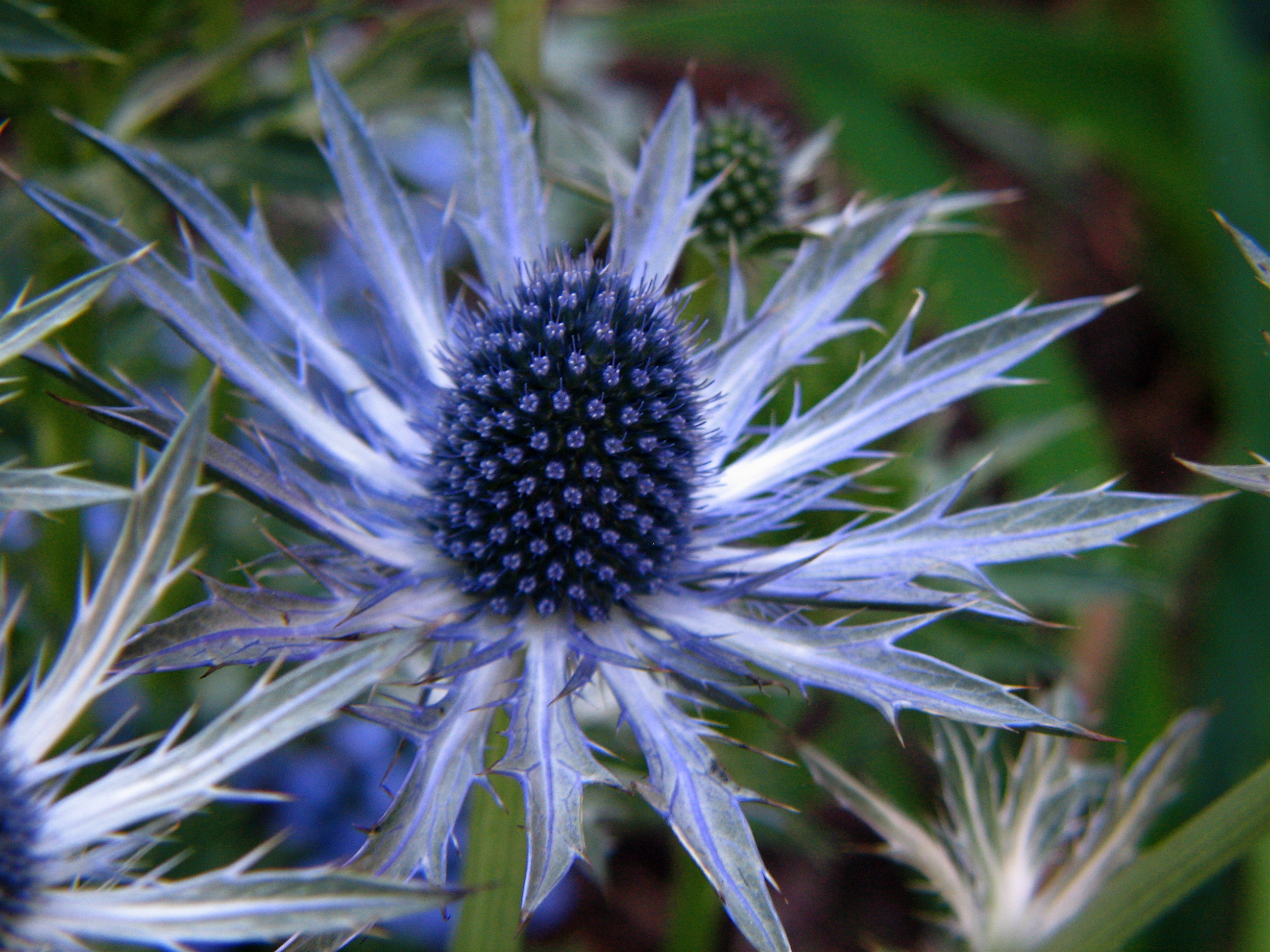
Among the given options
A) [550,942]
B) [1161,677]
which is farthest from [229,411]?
[1161,677]

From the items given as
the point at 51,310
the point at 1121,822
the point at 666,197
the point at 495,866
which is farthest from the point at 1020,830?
the point at 51,310

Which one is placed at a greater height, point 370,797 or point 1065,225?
point 1065,225

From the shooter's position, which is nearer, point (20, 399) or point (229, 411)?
point (20, 399)

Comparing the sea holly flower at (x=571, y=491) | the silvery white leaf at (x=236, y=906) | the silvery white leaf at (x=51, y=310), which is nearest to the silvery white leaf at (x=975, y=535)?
the sea holly flower at (x=571, y=491)

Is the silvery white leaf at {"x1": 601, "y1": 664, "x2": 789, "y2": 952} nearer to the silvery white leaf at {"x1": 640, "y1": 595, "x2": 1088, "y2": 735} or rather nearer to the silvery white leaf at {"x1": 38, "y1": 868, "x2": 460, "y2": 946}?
the silvery white leaf at {"x1": 640, "y1": 595, "x2": 1088, "y2": 735}

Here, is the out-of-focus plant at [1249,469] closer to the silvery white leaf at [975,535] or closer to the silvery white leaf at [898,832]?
the silvery white leaf at [975,535]

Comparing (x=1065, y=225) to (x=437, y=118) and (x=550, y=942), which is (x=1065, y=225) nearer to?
(x=437, y=118)

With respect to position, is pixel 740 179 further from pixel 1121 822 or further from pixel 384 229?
pixel 1121 822
